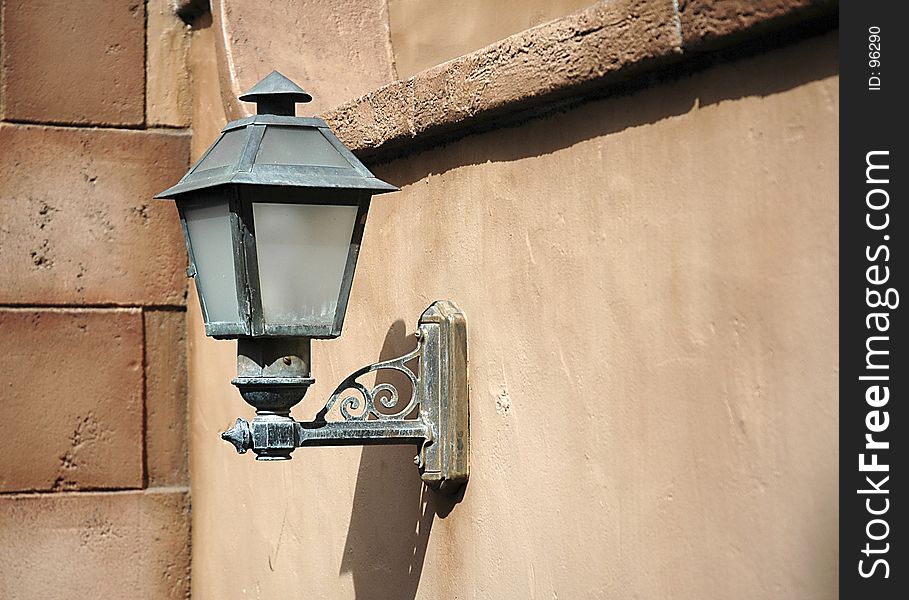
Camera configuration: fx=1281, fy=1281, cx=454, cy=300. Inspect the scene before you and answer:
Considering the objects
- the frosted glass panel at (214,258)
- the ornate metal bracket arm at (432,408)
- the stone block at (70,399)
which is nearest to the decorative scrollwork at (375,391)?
the ornate metal bracket arm at (432,408)

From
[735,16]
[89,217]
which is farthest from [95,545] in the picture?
[735,16]

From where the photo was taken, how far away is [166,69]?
153 inches

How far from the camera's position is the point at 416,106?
2.50 metres

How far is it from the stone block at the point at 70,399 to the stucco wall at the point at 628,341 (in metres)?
1.14

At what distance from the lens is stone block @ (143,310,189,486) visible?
381 centimetres

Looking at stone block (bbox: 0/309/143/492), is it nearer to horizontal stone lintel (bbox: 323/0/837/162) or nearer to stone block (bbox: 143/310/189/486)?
stone block (bbox: 143/310/189/486)

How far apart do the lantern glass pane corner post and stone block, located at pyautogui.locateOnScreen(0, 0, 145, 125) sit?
1.70 metres

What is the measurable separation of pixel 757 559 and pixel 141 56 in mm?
2807

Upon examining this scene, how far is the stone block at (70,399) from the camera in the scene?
3631 millimetres

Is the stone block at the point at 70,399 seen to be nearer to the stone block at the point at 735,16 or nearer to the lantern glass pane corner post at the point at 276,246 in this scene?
the lantern glass pane corner post at the point at 276,246

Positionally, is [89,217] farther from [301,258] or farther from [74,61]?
[301,258]

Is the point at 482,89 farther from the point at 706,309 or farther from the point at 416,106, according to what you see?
the point at 706,309

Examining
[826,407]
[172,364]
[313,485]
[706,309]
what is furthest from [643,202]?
[172,364]
